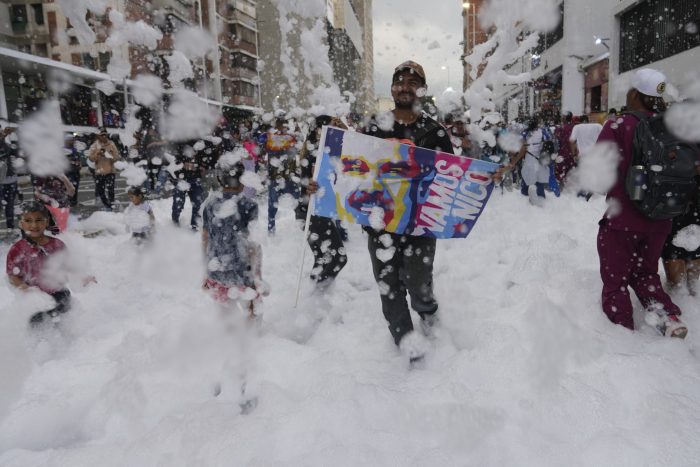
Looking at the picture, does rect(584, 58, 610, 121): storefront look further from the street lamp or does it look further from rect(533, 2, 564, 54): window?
rect(533, 2, 564, 54): window

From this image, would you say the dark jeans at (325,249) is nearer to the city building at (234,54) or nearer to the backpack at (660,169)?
the backpack at (660,169)

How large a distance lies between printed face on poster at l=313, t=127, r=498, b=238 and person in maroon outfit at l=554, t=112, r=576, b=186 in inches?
309

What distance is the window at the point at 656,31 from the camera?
14.1 m

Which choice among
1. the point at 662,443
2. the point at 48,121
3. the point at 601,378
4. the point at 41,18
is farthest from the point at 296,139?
the point at 41,18

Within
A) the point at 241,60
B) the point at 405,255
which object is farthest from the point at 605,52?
the point at 241,60

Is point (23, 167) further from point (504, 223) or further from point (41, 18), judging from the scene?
point (41, 18)

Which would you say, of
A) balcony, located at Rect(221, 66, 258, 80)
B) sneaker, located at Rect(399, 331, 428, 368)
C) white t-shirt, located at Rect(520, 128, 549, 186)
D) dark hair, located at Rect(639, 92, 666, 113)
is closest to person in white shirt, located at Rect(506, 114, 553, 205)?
white t-shirt, located at Rect(520, 128, 549, 186)

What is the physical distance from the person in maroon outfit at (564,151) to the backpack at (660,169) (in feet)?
24.6

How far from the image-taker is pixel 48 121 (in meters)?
21.7

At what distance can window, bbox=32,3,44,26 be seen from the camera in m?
25.8

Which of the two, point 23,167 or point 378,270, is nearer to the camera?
point 378,270

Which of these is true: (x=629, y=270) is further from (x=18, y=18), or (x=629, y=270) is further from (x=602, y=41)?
(x=18, y=18)

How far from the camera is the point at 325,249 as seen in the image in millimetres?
4371

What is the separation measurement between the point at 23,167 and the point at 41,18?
2323cm
